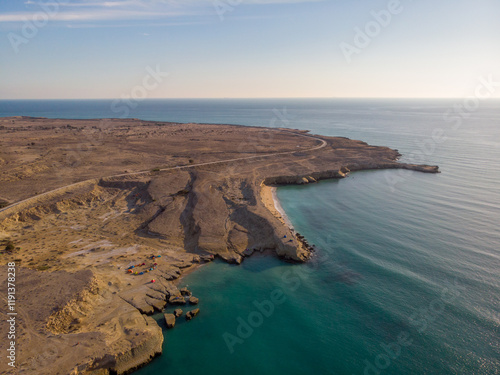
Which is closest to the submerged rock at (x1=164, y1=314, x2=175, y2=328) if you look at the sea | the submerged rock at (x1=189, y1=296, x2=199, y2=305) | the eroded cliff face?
the sea

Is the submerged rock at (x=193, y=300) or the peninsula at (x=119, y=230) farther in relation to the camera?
the submerged rock at (x=193, y=300)

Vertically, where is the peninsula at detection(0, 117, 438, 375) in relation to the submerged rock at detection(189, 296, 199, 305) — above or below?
above

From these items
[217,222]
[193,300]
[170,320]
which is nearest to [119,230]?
[217,222]

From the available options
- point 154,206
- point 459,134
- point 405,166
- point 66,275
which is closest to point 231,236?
point 154,206

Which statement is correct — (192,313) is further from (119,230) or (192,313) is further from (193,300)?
(119,230)

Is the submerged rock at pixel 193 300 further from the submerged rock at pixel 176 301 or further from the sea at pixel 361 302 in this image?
the sea at pixel 361 302

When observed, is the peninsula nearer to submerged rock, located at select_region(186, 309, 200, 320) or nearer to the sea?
submerged rock, located at select_region(186, 309, 200, 320)

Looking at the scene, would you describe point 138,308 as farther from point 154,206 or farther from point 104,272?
point 154,206

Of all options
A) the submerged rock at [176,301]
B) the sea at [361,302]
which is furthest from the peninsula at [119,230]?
the sea at [361,302]
